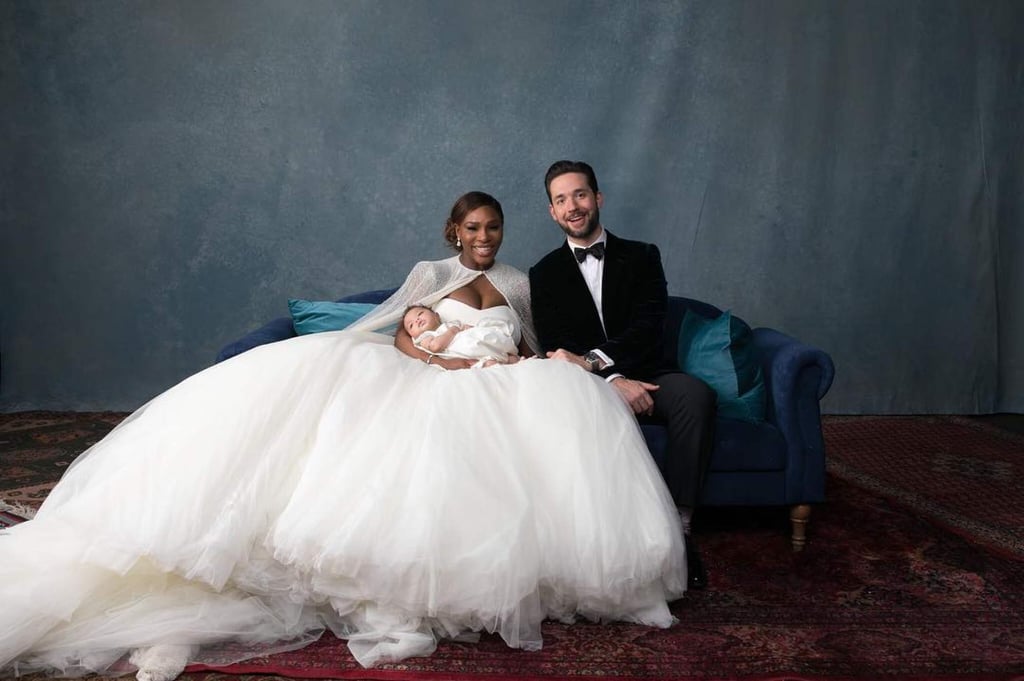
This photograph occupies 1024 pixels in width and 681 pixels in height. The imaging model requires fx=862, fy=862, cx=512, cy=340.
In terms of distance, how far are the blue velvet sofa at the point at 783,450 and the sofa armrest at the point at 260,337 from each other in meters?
1.46

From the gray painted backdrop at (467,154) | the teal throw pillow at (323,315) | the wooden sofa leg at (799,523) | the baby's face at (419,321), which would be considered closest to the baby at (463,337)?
the baby's face at (419,321)

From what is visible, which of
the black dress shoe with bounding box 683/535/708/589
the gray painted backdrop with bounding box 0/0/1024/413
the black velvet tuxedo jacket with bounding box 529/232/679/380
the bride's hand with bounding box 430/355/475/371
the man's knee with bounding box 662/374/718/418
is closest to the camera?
the black dress shoe with bounding box 683/535/708/589

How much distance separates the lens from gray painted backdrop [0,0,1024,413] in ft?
16.3

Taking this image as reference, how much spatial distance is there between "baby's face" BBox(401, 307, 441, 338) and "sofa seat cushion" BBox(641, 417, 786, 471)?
0.86 meters

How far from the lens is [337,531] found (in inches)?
85.5

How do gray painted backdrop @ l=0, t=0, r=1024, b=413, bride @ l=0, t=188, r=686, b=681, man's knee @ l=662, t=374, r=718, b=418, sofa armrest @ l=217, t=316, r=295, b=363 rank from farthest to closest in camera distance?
1. gray painted backdrop @ l=0, t=0, r=1024, b=413
2. sofa armrest @ l=217, t=316, r=295, b=363
3. man's knee @ l=662, t=374, r=718, b=418
4. bride @ l=0, t=188, r=686, b=681

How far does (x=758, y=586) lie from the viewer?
2.70 meters

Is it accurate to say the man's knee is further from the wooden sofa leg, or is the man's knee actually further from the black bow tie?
the black bow tie

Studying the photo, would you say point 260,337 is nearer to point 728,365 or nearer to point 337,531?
point 337,531

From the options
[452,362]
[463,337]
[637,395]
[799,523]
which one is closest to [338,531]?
[452,362]

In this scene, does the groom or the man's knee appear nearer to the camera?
the man's knee

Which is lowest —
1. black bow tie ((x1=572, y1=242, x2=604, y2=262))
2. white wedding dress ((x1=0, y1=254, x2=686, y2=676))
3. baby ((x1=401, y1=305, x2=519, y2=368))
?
white wedding dress ((x1=0, y1=254, x2=686, y2=676))

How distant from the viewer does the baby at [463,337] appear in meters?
3.08

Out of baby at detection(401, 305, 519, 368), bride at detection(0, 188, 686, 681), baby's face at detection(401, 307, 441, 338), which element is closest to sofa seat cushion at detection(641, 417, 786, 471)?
bride at detection(0, 188, 686, 681)
